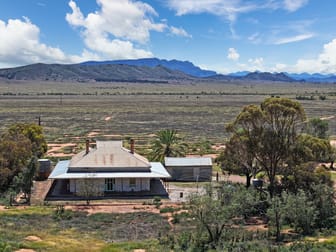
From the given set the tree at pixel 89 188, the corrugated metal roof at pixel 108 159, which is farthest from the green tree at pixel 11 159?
the tree at pixel 89 188

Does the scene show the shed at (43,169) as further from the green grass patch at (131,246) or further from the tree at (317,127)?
the tree at (317,127)

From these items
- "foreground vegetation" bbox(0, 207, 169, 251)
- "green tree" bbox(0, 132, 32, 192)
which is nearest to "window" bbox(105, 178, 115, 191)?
"foreground vegetation" bbox(0, 207, 169, 251)

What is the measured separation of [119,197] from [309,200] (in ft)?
45.0

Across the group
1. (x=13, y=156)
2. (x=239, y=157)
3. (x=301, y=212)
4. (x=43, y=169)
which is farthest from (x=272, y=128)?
(x=43, y=169)

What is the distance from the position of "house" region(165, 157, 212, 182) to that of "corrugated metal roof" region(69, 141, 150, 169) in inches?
158

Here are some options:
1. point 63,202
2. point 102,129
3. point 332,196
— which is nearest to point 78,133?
point 102,129

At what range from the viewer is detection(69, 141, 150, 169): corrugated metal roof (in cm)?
3419

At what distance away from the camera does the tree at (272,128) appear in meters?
25.6

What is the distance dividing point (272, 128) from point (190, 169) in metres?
13.3

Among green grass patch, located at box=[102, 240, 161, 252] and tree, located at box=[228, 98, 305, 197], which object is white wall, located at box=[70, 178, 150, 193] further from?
green grass patch, located at box=[102, 240, 161, 252]

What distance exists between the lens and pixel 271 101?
84.8ft

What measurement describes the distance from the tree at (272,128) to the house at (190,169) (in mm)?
10640

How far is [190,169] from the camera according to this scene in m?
38.2

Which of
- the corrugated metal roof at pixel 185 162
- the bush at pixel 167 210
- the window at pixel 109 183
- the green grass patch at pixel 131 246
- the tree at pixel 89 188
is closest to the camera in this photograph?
the green grass patch at pixel 131 246
